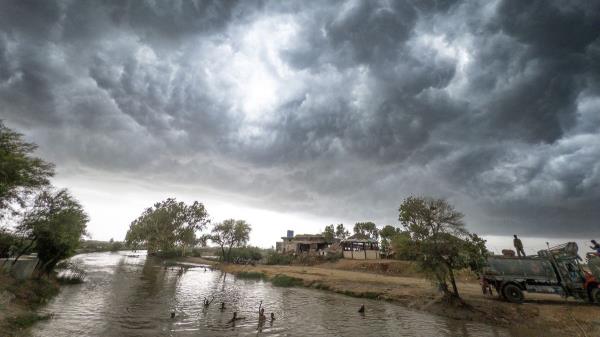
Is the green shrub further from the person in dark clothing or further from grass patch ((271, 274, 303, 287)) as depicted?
the person in dark clothing

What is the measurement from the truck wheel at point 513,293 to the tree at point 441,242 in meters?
3.74

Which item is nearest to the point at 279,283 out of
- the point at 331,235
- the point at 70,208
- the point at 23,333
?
the point at 70,208

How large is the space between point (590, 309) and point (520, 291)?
167 inches

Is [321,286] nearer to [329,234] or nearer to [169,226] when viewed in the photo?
[329,234]

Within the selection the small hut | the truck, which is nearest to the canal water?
the truck

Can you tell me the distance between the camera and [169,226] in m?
88.1

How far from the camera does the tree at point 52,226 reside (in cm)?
2598

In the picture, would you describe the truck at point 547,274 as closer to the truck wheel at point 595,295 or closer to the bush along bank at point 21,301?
the truck wheel at point 595,295

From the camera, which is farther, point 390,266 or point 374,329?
point 390,266

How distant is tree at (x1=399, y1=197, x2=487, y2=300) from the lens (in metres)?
23.4

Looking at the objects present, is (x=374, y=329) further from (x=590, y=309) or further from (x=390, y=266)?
(x=390, y=266)

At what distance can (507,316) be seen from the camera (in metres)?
21.3

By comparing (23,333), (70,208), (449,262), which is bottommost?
(23,333)

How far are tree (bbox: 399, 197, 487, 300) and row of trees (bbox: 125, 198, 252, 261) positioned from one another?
58178 mm
